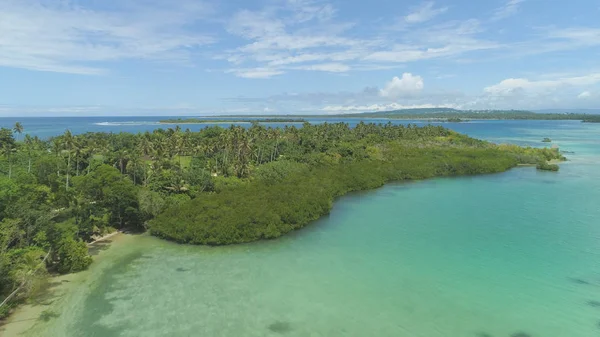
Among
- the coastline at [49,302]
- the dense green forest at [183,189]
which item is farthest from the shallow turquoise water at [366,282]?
the dense green forest at [183,189]

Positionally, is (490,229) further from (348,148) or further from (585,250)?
(348,148)

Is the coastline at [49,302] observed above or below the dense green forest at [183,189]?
below

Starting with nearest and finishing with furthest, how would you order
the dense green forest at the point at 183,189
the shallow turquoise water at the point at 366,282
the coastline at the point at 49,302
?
the coastline at the point at 49,302 → the shallow turquoise water at the point at 366,282 → the dense green forest at the point at 183,189

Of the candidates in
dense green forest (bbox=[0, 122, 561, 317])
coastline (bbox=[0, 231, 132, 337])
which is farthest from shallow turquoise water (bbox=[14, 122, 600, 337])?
dense green forest (bbox=[0, 122, 561, 317])

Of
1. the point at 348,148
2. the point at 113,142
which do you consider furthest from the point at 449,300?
the point at 113,142

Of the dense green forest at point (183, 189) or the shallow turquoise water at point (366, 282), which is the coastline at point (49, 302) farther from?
the dense green forest at point (183, 189)

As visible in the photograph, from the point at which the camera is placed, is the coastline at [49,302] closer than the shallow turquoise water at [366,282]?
Yes
